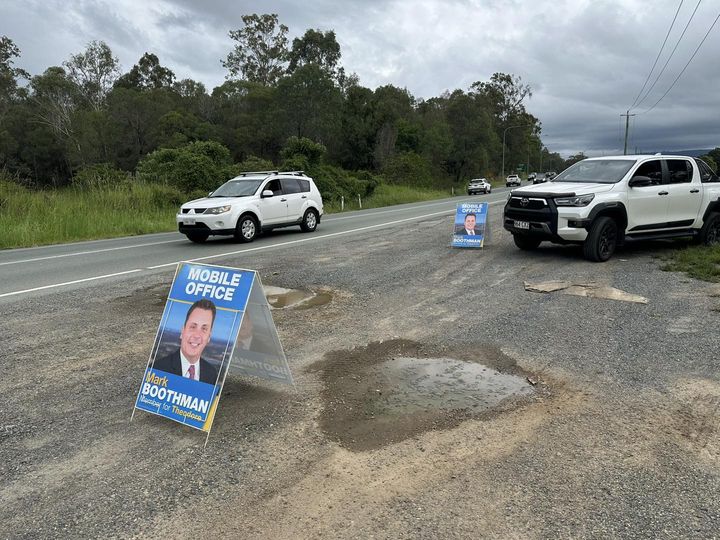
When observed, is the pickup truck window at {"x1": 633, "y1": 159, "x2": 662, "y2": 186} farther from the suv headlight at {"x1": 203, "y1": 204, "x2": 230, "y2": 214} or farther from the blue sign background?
the suv headlight at {"x1": 203, "y1": 204, "x2": 230, "y2": 214}

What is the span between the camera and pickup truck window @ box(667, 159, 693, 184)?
1048 cm

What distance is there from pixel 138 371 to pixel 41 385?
767mm

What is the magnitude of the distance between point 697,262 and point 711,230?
238cm

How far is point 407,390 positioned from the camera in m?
4.43

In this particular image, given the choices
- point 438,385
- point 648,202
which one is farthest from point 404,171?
point 438,385

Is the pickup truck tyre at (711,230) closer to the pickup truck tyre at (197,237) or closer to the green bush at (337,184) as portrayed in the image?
the pickup truck tyre at (197,237)

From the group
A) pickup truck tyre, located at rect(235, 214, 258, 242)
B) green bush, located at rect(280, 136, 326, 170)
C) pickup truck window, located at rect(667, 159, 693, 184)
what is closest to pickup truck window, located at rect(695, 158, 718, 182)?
pickup truck window, located at rect(667, 159, 693, 184)

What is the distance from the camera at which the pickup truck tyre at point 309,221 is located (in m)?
16.4

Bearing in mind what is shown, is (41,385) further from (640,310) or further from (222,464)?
(640,310)

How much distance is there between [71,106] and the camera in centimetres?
5472

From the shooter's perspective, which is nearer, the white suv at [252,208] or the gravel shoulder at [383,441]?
the gravel shoulder at [383,441]

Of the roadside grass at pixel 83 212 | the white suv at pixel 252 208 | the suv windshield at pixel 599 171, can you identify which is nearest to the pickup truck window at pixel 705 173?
the suv windshield at pixel 599 171

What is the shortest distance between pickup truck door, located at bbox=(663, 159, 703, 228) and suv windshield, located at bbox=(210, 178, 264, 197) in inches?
386

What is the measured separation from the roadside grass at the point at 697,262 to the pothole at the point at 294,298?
5.84 m
